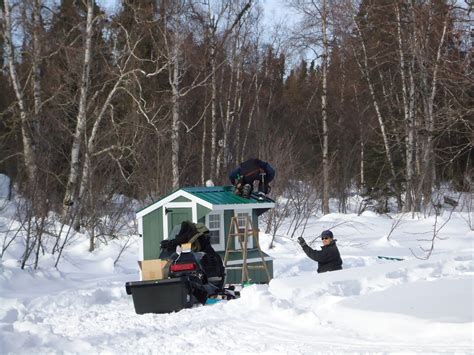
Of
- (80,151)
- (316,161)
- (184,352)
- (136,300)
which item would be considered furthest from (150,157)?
(316,161)

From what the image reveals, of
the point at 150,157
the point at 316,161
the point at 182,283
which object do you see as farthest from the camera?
the point at 316,161

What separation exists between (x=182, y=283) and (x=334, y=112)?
31081 millimetres

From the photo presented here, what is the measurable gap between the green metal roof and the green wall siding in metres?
0.85

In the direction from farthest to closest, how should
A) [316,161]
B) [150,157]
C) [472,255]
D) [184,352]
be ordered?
[316,161]
[150,157]
[472,255]
[184,352]

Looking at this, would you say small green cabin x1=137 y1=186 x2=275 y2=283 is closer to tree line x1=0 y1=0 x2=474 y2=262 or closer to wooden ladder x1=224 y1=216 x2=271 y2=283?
wooden ladder x1=224 y1=216 x2=271 y2=283

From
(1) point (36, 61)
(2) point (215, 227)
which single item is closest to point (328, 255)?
(2) point (215, 227)

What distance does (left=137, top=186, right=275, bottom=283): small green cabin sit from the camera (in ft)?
38.2

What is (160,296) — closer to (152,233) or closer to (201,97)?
(152,233)

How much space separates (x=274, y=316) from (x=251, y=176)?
5353 mm

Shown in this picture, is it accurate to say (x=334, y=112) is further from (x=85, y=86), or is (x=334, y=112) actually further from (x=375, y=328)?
(x=375, y=328)

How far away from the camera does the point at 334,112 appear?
37.8 meters

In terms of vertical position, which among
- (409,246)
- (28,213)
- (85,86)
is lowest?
(409,246)

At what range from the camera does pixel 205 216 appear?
11.8 m

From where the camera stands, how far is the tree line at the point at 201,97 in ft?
32.7
